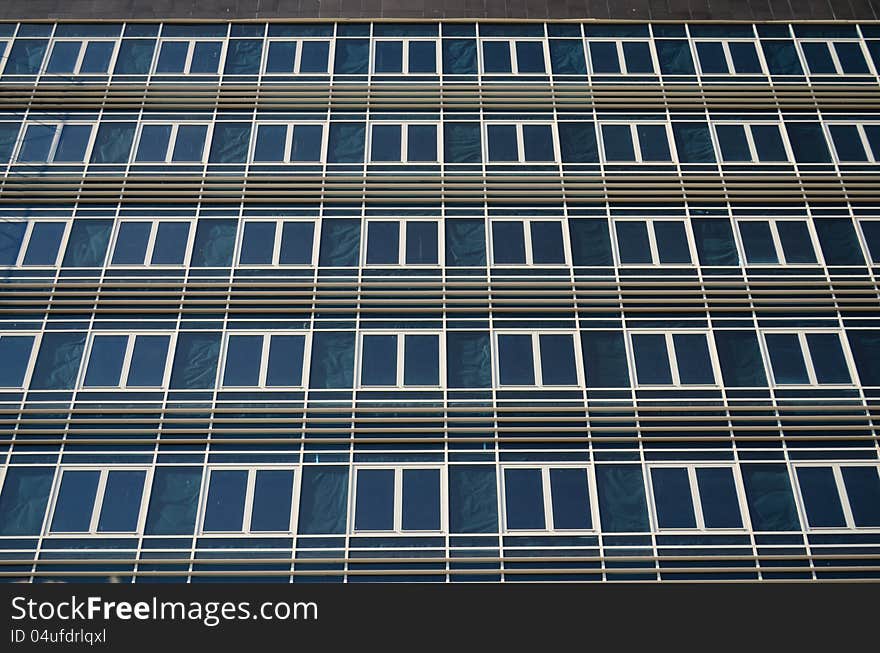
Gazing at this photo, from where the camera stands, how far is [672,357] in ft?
117

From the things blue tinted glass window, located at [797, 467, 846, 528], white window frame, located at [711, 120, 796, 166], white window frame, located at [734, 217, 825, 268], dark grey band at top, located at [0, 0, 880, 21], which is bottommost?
blue tinted glass window, located at [797, 467, 846, 528]

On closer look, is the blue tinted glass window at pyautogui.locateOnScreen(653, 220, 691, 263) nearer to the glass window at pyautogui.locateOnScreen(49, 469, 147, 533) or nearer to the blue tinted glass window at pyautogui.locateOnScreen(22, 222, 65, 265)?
the glass window at pyautogui.locateOnScreen(49, 469, 147, 533)

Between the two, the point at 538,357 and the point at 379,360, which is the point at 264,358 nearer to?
the point at 379,360

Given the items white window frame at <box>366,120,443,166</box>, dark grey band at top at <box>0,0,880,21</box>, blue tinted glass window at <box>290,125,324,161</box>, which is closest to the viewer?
white window frame at <box>366,120,443,166</box>

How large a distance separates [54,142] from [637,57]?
22790 millimetres

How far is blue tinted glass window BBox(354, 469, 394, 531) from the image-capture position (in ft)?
106

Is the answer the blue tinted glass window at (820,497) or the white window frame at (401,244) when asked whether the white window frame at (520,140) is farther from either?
the blue tinted glass window at (820,497)

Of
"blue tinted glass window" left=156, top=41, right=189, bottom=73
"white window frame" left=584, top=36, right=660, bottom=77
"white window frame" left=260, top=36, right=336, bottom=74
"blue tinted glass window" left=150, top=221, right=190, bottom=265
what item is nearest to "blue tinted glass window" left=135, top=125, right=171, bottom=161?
"blue tinted glass window" left=156, top=41, right=189, bottom=73

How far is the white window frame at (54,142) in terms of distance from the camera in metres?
40.7

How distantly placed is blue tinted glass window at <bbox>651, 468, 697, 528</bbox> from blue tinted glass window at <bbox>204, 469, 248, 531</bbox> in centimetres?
1226

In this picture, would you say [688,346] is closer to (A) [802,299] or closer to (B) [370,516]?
(A) [802,299]

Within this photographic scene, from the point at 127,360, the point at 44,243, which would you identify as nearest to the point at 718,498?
the point at 127,360

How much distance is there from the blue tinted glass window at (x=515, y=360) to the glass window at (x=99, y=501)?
1152 centimetres

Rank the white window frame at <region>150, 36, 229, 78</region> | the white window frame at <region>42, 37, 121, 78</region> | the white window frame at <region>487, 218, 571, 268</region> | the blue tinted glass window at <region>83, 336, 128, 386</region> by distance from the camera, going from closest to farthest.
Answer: the blue tinted glass window at <region>83, 336, 128, 386</region>
the white window frame at <region>487, 218, 571, 268</region>
the white window frame at <region>42, 37, 121, 78</region>
the white window frame at <region>150, 36, 229, 78</region>
